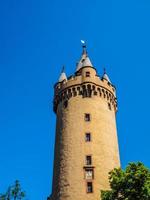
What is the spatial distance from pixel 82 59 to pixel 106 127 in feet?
48.6

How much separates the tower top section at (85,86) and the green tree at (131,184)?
17101 millimetres

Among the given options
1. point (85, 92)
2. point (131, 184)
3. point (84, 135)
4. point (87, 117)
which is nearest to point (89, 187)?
point (84, 135)

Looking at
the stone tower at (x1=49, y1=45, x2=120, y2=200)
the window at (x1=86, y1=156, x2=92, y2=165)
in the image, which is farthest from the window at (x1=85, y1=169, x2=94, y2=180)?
the window at (x1=86, y1=156, x2=92, y2=165)

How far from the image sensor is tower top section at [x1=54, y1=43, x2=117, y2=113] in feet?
156

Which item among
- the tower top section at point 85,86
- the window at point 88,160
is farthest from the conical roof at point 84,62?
the window at point 88,160

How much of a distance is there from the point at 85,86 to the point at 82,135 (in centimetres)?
739

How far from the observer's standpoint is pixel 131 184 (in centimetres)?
3036

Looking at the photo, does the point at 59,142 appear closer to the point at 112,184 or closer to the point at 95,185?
the point at 95,185

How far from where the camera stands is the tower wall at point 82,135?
131 feet

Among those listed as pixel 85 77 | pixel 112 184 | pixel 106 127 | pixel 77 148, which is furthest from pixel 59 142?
pixel 112 184

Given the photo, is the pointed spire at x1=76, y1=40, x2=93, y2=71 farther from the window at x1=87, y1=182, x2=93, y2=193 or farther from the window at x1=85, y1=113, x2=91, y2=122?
the window at x1=87, y1=182, x2=93, y2=193

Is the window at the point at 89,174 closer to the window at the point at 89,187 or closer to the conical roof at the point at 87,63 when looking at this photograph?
the window at the point at 89,187

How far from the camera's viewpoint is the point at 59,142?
44.4m

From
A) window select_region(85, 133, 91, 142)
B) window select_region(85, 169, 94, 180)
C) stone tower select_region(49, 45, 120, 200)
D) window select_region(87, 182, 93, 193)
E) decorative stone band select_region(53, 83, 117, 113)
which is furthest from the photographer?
decorative stone band select_region(53, 83, 117, 113)
